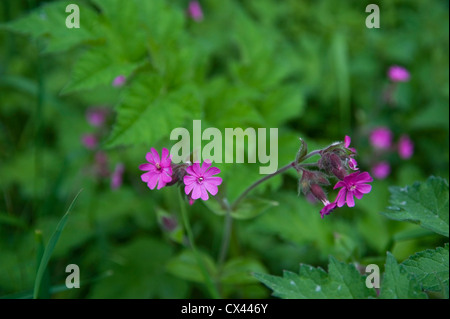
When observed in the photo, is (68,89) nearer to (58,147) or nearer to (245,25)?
(245,25)

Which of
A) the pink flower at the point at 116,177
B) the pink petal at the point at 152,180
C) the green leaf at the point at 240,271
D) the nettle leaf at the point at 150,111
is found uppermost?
the nettle leaf at the point at 150,111

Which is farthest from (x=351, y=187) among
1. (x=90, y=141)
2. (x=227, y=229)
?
(x=90, y=141)

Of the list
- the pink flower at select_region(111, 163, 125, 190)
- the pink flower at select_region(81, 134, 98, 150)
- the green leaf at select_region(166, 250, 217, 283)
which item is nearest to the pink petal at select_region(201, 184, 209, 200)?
the green leaf at select_region(166, 250, 217, 283)

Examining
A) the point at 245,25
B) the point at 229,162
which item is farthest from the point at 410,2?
the point at 229,162

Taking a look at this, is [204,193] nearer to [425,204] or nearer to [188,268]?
[188,268]

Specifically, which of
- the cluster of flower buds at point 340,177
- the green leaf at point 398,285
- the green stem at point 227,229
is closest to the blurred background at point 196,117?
the green stem at point 227,229

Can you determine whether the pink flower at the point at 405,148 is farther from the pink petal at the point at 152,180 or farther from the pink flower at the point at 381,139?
the pink petal at the point at 152,180
